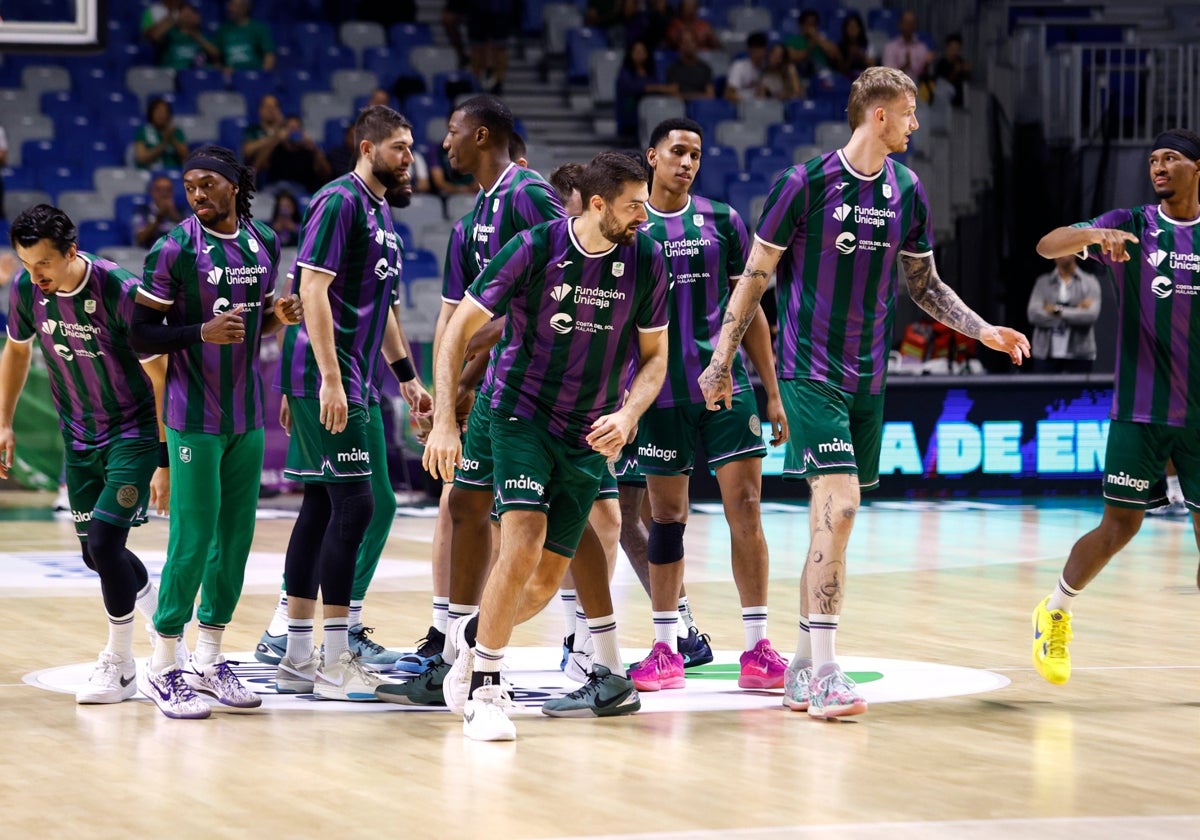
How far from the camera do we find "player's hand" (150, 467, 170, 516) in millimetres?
6738

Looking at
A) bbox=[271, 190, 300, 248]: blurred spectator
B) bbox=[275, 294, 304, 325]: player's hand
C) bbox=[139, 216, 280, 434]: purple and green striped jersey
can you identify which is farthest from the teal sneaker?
bbox=[271, 190, 300, 248]: blurred spectator

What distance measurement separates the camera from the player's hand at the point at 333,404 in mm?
6832

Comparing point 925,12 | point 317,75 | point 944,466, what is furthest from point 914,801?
point 925,12

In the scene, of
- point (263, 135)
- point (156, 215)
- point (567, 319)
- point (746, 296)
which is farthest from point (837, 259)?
point (263, 135)

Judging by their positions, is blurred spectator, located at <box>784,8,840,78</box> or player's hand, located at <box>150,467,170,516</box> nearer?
player's hand, located at <box>150,467,170,516</box>

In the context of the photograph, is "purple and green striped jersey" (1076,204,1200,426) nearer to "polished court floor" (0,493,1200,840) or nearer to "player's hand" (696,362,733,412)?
"polished court floor" (0,493,1200,840)

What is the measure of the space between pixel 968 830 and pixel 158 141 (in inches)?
577

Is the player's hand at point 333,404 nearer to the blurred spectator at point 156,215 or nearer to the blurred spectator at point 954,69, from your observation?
the blurred spectator at point 156,215

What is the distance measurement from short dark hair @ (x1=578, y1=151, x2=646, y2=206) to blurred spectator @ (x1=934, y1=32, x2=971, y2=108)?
609 inches

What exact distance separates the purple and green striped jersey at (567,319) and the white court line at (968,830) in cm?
191

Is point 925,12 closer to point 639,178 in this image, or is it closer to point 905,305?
point 905,305

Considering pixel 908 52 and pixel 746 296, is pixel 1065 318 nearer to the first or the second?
pixel 908 52

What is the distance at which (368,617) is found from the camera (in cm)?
926

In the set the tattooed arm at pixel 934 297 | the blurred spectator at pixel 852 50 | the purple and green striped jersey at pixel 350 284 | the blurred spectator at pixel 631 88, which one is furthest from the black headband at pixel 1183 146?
the blurred spectator at pixel 852 50
